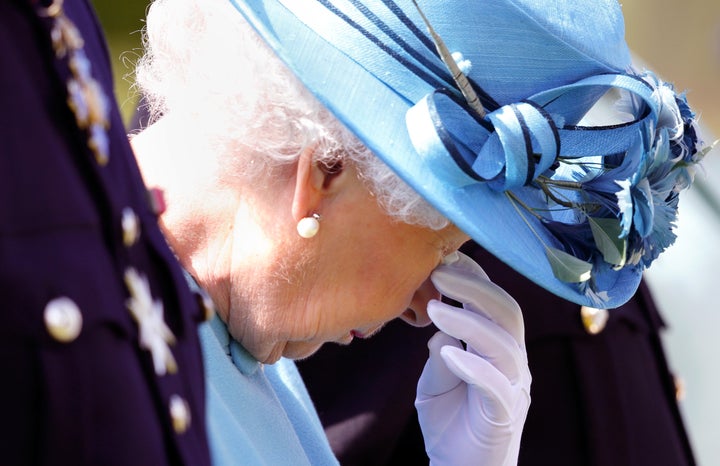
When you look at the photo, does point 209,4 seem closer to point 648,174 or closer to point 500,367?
point 648,174

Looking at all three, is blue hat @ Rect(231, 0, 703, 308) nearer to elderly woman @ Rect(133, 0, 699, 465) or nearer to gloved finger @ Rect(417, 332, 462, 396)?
elderly woman @ Rect(133, 0, 699, 465)

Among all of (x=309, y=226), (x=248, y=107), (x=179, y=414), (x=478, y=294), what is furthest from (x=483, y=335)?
(x=179, y=414)

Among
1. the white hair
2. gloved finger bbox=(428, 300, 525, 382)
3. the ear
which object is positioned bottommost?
gloved finger bbox=(428, 300, 525, 382)

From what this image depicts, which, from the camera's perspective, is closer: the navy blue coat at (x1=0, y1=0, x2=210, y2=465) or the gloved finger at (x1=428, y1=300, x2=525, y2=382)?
the navy blue coat at (x1=0, y1=0, x2=210, y2=465)

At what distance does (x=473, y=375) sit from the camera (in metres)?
1.56

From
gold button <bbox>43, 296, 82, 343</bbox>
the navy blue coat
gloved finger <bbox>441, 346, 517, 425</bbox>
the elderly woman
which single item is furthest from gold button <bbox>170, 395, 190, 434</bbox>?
gloved finger <bbox>441, 346, 517, 425</bbox>

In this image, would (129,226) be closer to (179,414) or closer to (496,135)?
(179,414)

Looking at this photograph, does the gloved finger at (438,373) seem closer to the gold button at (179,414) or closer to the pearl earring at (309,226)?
the pearl earring at (309,226)

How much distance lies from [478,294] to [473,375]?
0.13 metres

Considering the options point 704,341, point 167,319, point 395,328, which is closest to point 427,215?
point 167,319

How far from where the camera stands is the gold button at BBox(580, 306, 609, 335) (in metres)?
2.11

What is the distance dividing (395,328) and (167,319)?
4.30 ft

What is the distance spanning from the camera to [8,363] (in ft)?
2.21

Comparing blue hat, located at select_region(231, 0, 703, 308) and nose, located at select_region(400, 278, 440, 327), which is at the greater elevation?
blue hat, located at select_region(231, 0, 703, 308)
